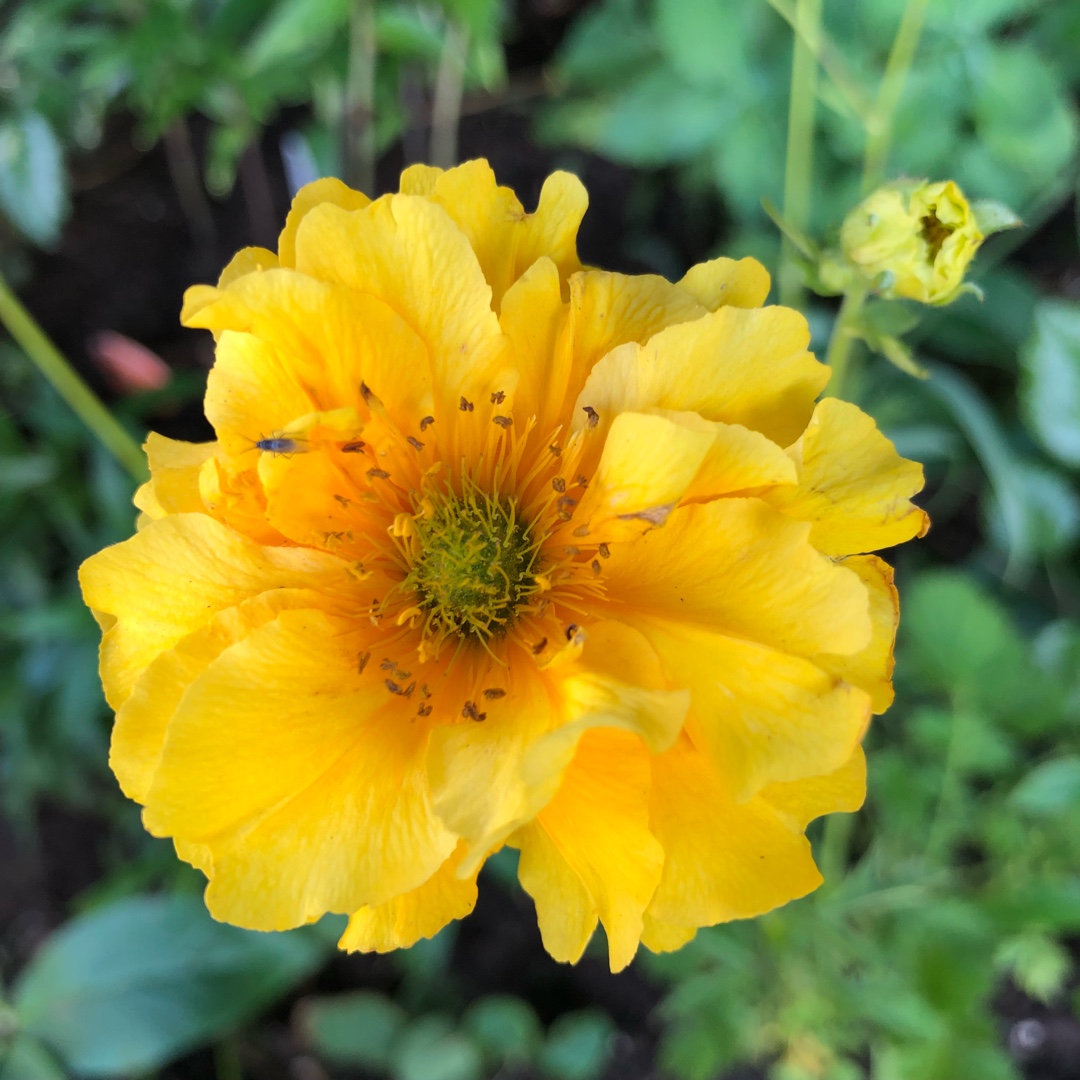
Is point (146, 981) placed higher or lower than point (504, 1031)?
higher

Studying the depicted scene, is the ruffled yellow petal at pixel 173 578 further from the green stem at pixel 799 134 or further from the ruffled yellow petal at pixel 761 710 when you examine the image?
the green stem at pixel 799 134

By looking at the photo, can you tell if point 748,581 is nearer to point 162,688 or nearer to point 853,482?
point 853,482

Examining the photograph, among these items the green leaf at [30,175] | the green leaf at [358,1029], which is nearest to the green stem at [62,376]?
the green leaf at [30,175]

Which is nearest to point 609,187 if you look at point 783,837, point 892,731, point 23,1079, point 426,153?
point 426,153

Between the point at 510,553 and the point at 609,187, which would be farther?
the point at 609,187

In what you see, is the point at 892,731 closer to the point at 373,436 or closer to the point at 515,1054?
the point at 515,1054

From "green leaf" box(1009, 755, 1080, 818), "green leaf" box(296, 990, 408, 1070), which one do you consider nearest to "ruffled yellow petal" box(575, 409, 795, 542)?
"green leaf" box(1009, 755, 1080, 818)

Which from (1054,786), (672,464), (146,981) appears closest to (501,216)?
(672,464)
